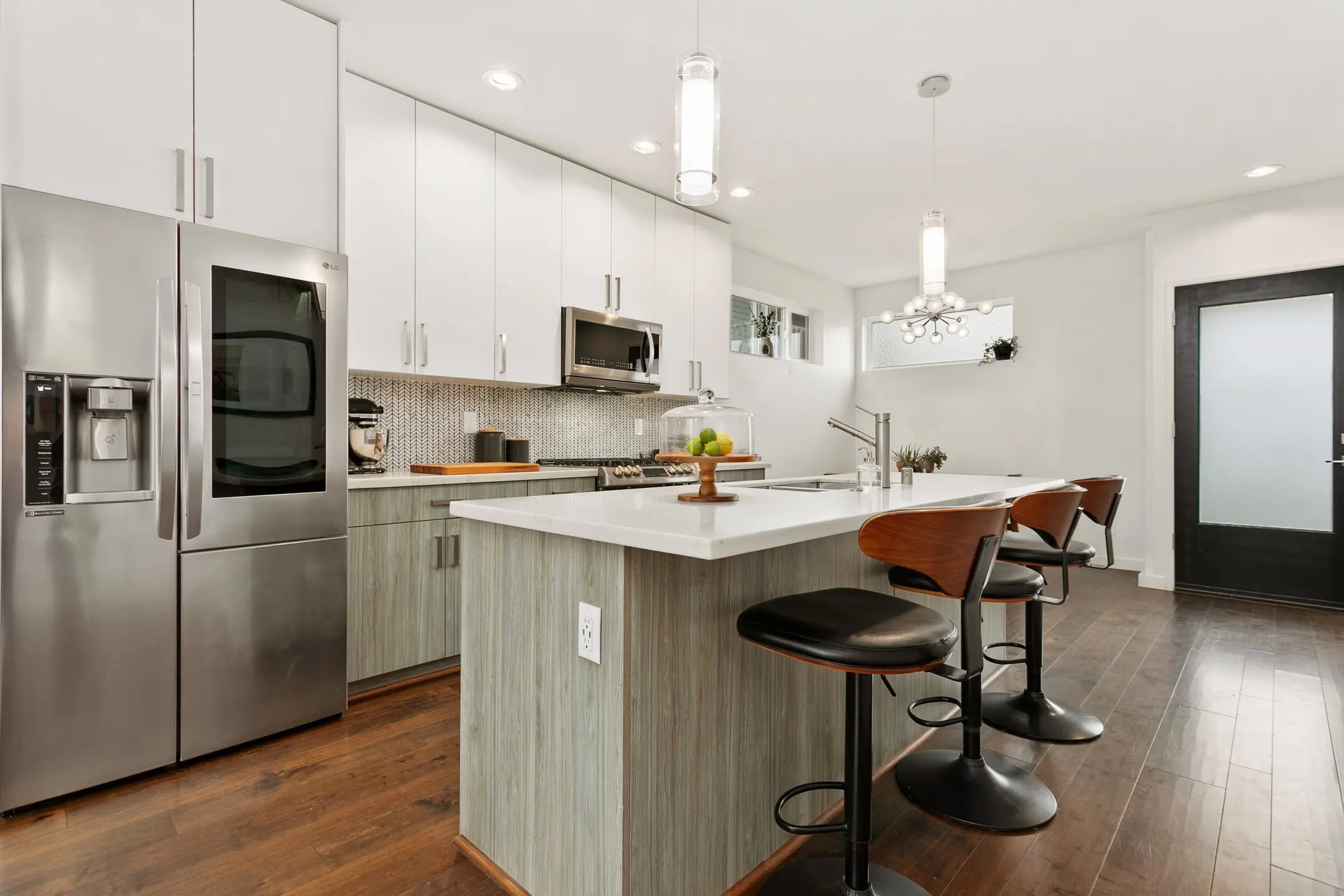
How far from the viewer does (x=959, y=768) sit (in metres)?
2.01

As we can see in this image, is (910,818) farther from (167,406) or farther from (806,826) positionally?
(167,406)

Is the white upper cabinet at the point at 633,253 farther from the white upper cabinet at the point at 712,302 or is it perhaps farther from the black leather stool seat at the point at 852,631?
the black leather stool seat at the point at 852,631

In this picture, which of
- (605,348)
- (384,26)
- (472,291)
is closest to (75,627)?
(472,291)

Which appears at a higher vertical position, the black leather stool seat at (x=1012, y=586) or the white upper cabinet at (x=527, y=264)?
→ the white upper cabinet at (x=527, y=264)

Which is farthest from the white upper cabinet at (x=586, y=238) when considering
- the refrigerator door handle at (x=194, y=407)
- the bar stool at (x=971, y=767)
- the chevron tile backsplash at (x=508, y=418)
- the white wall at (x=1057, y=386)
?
the white wall at (x=1057, y=386)

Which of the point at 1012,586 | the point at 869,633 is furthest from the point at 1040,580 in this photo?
the point at 869,633

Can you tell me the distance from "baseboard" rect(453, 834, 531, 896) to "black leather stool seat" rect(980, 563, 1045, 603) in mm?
1500

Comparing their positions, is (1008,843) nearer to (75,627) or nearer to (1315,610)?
(75,627)

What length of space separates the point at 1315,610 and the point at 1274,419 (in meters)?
1.25

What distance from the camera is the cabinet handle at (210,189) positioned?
2.21m

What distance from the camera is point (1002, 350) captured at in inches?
236

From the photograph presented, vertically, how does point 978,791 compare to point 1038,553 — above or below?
below

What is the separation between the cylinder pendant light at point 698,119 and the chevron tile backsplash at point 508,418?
2276 millimetres

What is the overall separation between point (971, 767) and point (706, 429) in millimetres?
1366
